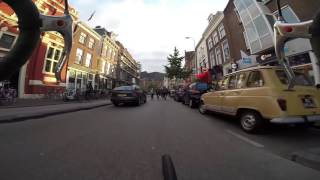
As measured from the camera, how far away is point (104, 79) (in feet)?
156

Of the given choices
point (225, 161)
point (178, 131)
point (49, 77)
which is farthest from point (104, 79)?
point (225, 161)

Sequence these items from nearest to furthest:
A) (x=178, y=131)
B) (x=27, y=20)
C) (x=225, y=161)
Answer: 1. (x=27, y=20)
2. (x=225, y=161)
3. (x=178, y=131)

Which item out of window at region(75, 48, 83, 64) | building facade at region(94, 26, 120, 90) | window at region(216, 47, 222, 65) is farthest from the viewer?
building facade at region(94, 26, 120, 90)

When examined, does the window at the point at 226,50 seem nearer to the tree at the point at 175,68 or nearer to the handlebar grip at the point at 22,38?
the tree at the point at 175,68

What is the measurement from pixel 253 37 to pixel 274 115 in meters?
16.7

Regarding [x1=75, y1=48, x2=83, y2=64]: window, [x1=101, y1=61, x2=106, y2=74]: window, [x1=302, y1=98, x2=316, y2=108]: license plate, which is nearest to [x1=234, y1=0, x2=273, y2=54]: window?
[x1=302, y1=98, x2=316, y2=108]: license plate

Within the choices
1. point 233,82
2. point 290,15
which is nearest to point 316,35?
point 233,82

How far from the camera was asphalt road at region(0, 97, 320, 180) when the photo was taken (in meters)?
3.39

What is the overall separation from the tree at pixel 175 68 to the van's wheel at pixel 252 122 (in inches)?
1693

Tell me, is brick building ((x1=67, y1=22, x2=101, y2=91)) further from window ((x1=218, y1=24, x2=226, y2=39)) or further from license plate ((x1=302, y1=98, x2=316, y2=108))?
license plate ((x1=302, y1=98, x2=316, y2=108))

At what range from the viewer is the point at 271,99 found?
232 inches

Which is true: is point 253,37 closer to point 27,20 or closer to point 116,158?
point 116,158

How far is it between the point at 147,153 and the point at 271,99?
10.9 feet

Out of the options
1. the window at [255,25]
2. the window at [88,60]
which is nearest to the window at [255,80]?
the window at [255,25]
